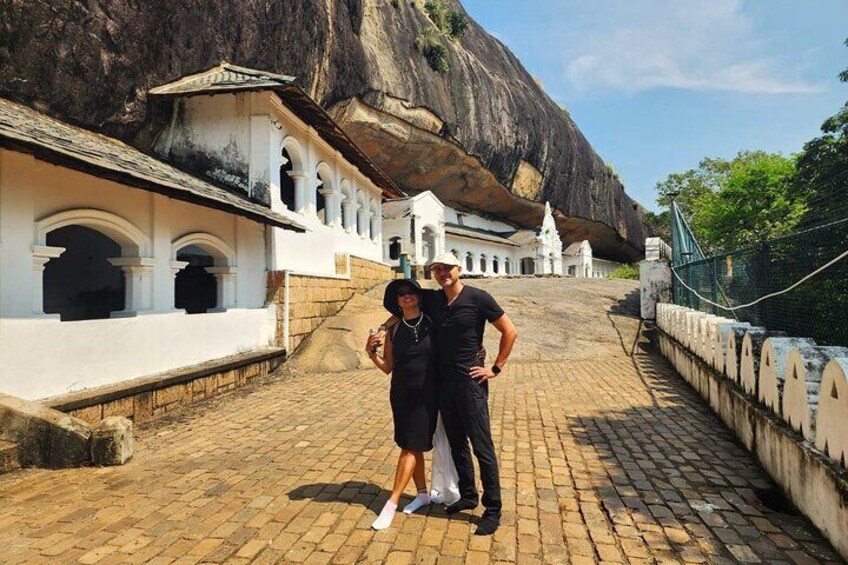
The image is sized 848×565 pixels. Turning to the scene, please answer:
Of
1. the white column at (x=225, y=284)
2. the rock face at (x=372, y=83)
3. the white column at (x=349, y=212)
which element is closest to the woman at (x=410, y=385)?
the white column at (x=225, y=284)

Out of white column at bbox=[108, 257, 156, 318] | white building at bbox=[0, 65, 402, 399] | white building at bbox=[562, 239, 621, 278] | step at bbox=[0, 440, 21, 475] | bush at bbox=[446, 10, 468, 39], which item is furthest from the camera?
A: white building at bbox=[562, 239, 621, 278]

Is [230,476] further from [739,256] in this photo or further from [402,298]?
[739,256]

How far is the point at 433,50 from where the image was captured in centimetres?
2673

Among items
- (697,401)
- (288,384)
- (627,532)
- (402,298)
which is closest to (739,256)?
(697,401)

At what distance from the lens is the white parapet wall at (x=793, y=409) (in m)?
2.74

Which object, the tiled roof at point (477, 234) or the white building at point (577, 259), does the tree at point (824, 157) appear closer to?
the tiled roof at point (477, 234)

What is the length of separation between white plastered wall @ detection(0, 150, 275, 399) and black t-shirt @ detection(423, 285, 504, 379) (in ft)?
15.2

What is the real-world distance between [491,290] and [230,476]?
44.6 feet

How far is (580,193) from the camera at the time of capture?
42.9 meters

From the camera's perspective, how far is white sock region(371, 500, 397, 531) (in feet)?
10.3

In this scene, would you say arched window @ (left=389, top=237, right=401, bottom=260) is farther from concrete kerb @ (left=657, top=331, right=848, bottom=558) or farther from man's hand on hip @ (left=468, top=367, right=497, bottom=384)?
man's hand on hip @ (left=468, top=367, right=497, bottom=384)

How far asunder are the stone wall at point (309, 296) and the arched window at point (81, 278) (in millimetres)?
3818

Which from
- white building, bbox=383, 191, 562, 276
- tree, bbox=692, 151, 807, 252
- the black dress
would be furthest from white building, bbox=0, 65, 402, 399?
tree, bbox=692, 151, 807, 252

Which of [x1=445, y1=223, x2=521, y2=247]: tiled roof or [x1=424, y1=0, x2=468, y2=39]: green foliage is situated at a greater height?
[x1=424, y1=0, x2=468, y2=39]: green foliage
